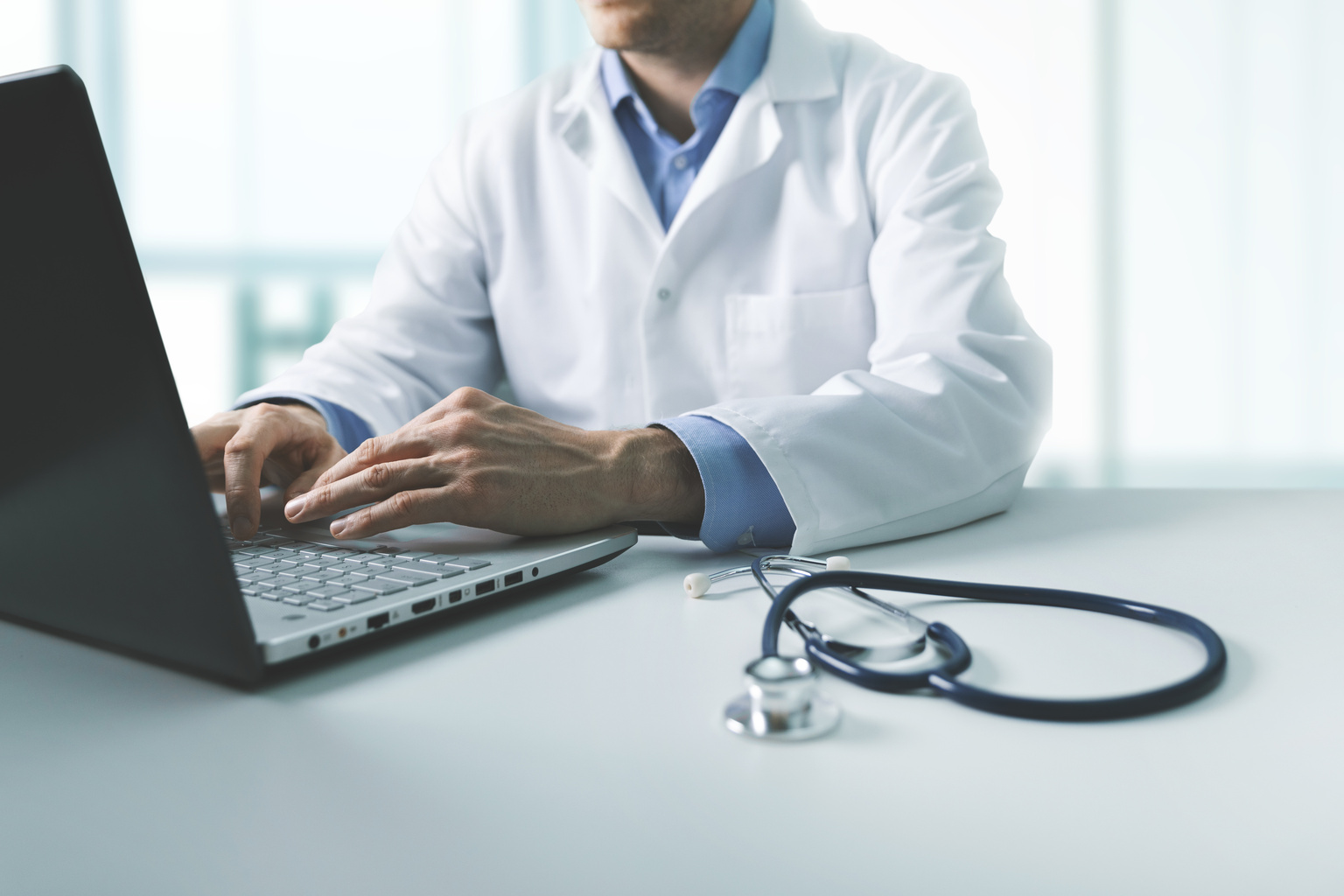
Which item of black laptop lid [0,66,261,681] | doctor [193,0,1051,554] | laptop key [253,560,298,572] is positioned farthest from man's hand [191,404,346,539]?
black laptop lid [0,66,261,681]

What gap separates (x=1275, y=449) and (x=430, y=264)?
2.45 metres

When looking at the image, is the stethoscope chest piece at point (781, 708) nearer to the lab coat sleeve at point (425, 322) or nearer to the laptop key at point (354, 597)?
the laptop key at point (354, 597)

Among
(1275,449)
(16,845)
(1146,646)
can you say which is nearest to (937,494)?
(1146,646)

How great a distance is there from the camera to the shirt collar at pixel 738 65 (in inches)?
45.6

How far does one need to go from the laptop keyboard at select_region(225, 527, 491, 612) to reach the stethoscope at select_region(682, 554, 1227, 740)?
0.19 m

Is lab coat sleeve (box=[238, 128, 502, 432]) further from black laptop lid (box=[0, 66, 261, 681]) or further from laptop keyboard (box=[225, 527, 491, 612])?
black laptop lid (box=[0, 66, 261, 681])

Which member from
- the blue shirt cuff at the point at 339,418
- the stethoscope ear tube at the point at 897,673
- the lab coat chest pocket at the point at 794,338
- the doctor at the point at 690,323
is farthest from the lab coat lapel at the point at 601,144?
the stethoscope ear tube at the point at 897,673

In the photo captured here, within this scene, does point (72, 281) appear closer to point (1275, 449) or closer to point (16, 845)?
point (16, 845)

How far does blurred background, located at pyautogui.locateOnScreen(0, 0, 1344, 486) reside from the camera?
8.21 ft

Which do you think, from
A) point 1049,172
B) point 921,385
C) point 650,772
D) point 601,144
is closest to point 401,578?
point 650,772

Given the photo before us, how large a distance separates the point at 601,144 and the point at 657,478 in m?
0.70

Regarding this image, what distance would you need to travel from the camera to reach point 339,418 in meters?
0.98

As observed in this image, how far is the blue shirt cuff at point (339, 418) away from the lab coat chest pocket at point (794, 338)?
45 centimetres

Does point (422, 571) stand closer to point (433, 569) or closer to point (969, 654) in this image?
point (433, 569)
